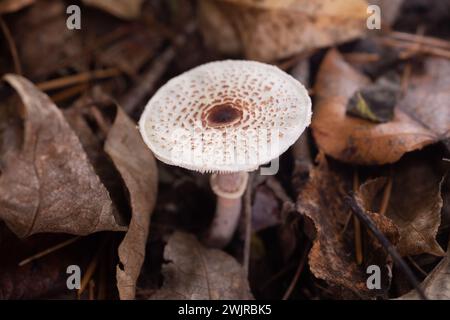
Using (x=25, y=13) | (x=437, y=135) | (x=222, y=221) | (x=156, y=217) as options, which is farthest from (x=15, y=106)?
(x=437, y=135)

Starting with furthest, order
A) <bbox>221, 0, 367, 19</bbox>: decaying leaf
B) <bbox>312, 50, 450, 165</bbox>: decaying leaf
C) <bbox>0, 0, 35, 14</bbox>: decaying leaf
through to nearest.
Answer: <bbox>0, 0, 35, 14</bbox>: decaying leaf
<bbox>221, 0, 367, 19</bbox>: decaying leaf
<bbox>312, 50, 450, 165</bbox>: decaying leaf

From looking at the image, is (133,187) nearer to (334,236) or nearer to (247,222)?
(247,222)

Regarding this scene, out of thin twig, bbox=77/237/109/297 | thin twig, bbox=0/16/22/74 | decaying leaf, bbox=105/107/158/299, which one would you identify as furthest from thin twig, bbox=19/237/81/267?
thin twig, bbox=0/16/22/74

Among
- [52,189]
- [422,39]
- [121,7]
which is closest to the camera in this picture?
[52,189]

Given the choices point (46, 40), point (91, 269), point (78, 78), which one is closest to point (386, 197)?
point (91, 269)

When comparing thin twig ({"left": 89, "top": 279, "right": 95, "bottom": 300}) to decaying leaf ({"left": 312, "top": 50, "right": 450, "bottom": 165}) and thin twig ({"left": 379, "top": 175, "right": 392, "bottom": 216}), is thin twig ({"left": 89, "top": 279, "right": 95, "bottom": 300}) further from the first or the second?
thin twig ({"left": 379, "top": 175, "right": 392, "bottom": 216})
